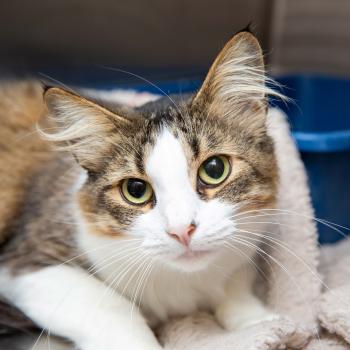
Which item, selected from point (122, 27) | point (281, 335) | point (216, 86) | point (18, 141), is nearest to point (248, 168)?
point (216, 86)

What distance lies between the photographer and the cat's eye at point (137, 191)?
3.58 feet

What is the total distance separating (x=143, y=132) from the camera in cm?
113

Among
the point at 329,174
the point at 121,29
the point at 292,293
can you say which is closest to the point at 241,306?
the point at 292,293

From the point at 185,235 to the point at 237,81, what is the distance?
15.5 inches

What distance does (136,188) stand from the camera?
1103 millimetres

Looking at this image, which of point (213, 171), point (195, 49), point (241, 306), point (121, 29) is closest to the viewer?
point (213, 171)

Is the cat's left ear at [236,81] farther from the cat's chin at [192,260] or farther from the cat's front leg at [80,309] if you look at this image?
the cat's front leg at [80,309]

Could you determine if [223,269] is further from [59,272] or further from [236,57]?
[236,57]

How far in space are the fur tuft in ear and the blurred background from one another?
0.43 m

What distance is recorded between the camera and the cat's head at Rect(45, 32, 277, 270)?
102 centimetres

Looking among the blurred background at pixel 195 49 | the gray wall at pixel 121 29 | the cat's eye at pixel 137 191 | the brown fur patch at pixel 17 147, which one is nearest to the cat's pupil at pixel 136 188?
the cat's eye at pixel 137 191

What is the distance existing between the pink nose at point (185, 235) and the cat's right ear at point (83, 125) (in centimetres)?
30

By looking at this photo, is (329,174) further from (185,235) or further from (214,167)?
(185,235)

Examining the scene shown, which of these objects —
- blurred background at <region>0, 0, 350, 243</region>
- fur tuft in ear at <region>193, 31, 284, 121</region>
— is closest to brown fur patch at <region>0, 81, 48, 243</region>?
blurred background at <region>0, 0, 350, 243</region>
